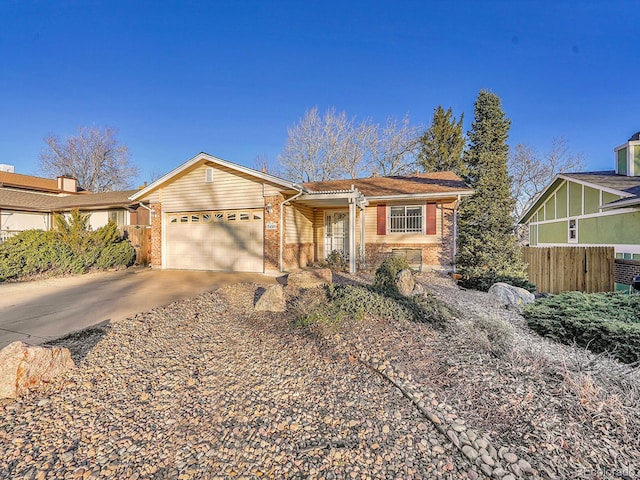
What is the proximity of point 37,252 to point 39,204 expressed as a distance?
10942 mm

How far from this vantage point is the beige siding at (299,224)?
1060cm

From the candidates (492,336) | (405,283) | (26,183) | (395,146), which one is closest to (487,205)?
(405,283)

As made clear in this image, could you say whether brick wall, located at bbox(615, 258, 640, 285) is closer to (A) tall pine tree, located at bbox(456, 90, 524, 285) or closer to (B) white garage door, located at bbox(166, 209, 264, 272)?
(A) tall pine tree, located at bbox(456, 90, 524, 285)

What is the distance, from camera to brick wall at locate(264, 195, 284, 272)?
985 centimetres

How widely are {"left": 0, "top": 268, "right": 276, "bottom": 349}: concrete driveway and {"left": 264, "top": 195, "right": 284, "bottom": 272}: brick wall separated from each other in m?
0.53

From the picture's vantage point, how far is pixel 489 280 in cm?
929

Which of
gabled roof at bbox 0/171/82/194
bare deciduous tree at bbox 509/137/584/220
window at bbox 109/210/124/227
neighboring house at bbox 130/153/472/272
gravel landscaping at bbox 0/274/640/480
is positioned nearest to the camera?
gravel landscaping at bbox 0/274/640/480

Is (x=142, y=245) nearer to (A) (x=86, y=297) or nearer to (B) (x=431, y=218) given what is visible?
(A) (x=86, y=297)

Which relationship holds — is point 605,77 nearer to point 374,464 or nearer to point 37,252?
point 374,464

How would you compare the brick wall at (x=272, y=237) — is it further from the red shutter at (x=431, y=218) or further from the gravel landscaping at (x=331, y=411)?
the gravel landscaping at (x=331, y=411)

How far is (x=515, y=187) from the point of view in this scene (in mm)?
25891

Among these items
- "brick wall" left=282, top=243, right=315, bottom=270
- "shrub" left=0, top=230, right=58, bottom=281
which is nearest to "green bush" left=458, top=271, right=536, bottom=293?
"brick wall" left=282, top=243, right=315, bottom=270

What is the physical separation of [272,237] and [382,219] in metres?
4.48

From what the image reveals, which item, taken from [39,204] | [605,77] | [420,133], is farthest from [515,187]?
[39,204]
